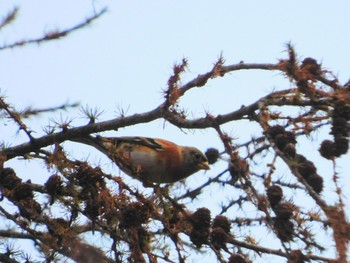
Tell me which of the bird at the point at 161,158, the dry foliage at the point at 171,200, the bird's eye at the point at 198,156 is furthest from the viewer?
the bird's eye at the point at 198,156

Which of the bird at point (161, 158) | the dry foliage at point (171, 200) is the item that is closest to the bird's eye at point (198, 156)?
the bird at point (161, 158)

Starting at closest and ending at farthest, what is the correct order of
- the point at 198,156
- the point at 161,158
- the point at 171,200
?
the point at 171,200
the point at 161,158
the point at 198,156

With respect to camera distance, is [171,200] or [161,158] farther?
[161,158]

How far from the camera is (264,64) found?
3.76 m

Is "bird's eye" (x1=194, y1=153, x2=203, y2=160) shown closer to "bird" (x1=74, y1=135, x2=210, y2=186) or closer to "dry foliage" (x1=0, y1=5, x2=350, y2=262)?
"bird" (x1=74, y1=135, x2=210, y2=186)

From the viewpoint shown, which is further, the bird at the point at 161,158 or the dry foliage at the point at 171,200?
the bird at the point at 161,158

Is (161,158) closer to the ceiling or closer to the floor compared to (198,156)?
closer to the floor

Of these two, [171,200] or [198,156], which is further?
[198,156]

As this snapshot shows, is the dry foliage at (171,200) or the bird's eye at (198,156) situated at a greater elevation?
the bird's eye at (198,156)

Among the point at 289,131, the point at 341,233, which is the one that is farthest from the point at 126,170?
the point at 341,233

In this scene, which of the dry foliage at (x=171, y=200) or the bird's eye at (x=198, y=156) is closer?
the dry foliage at (x=171, y=200)

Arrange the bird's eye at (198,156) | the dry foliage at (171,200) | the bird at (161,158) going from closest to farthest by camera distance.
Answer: the dry foliage at (171,200)
the bird at (161,158)
the bird's eye at (198,156)

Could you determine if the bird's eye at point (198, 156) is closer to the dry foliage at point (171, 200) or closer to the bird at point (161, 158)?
the bird at point (161, 158)

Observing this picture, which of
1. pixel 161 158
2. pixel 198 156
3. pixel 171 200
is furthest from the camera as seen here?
pixel 198 156
